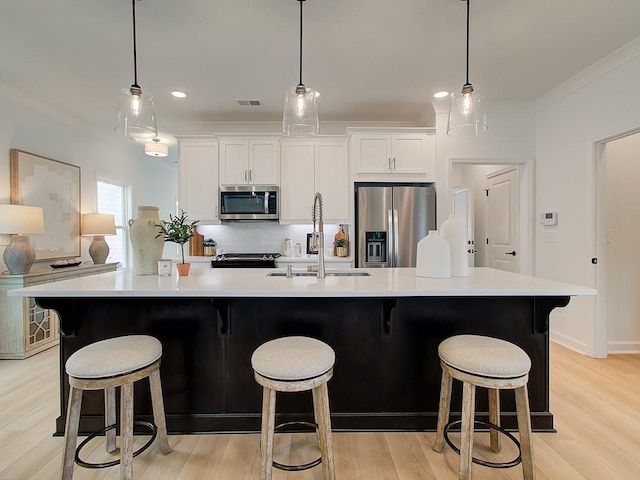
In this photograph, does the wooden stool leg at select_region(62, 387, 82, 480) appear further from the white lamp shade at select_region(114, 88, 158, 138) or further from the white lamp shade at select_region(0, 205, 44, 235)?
the white lamp shade at select_region(0, 205, 44, 235)

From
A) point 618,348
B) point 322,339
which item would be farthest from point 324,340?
point 618,348

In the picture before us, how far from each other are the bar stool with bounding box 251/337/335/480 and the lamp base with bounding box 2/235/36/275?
307 cm

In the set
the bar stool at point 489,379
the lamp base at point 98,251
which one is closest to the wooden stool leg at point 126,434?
the bar stool at point 489,379

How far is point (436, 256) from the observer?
203 cm

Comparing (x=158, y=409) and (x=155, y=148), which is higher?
(x=155, y=148)

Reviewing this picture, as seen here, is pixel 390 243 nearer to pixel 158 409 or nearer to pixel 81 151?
pixel 158 409

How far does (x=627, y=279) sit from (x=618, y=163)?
A: 1177 millimetres

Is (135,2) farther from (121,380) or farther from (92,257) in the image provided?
(92,257)

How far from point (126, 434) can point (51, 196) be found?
3.60 meters

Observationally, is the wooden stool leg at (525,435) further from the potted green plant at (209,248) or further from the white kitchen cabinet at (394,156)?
the potted green plant at (209,248)

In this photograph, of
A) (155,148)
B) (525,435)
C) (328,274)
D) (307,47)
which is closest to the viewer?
(525,435)

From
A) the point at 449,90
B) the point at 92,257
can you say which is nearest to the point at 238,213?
the point at 92,257

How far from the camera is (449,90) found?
354cm

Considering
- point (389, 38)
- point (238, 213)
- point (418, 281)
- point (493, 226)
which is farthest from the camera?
point (493, 226)
